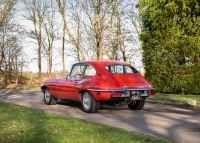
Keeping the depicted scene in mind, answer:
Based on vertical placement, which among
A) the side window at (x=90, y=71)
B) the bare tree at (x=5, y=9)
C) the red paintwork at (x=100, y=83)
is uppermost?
the bare tree at (x=5, y=9)

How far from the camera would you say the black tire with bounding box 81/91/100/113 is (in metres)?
9.95

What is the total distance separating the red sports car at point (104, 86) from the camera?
9.63 metres

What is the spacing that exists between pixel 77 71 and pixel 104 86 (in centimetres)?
188

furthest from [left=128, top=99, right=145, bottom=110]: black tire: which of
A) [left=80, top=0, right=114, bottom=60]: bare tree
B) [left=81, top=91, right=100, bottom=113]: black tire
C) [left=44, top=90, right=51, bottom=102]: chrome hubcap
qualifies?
[left=80, top=0, right=114, bottom=60]: bare tree

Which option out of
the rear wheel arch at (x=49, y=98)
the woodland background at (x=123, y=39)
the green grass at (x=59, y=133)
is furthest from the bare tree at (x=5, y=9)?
the green grass at (x=59, y=133)

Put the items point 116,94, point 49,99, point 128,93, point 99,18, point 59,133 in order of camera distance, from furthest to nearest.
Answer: point 99,18, point 49,99, point 128,93, point 116,94, point 59,133

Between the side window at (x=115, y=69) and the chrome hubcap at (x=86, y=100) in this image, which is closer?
the chrome hubcap at (x=86, y=100)

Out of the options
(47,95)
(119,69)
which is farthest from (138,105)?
(47,95)

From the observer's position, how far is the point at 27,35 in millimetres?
35875

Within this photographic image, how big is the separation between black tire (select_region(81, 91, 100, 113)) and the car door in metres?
0.38

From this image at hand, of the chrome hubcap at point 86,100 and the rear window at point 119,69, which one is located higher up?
the rear window at point 119,69

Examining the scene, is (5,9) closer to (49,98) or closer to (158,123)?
(49,98)

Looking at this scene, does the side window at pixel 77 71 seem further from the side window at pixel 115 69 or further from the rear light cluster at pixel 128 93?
the rear light cluster at pixel 128 93

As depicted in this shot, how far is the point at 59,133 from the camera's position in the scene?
614cm
